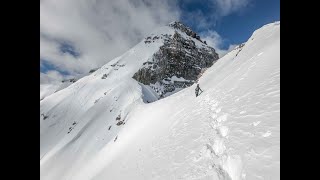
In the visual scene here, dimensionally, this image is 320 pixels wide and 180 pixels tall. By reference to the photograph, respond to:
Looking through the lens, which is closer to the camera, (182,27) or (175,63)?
(175,63)

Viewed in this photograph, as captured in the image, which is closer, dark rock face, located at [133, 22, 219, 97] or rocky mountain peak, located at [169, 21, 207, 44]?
dark rock face, located at [133, 22, 219, 97]

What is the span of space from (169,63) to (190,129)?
136233 millimetres

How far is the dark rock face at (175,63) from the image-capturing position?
133 m

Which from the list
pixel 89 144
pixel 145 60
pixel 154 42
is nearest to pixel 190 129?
pixel 89 144

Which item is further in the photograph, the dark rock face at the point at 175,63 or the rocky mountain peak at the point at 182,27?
the rocky mountain peak at the point at 182,27

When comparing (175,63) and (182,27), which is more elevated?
(182,27)

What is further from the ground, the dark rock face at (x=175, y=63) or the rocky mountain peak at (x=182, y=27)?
the rocky mountain peak at (x=182, y=27)

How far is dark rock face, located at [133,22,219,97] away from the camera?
13325 centimetres

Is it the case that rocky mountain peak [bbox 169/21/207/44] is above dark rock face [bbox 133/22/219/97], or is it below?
above

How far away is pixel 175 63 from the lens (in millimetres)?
153125
